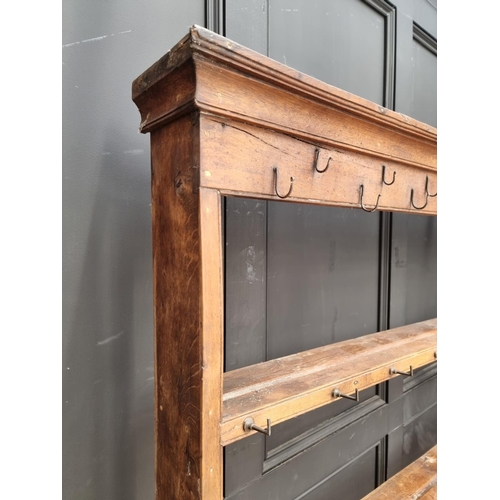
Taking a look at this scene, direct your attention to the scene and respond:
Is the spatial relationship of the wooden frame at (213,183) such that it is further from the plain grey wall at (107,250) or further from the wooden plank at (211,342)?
the plain grey wall at (107,250)

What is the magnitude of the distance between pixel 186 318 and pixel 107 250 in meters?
0.27

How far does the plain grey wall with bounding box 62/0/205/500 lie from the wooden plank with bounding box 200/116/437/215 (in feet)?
0.95

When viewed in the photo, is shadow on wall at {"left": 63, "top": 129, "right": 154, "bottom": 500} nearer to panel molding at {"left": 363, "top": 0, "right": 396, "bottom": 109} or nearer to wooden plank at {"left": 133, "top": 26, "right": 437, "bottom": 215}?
wooden plank at {"left": 133, "top": 26, "right": 437, "bottom": 215}

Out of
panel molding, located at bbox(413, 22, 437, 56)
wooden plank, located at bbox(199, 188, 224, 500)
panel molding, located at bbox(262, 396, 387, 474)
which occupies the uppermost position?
panel molding, located at bbox(413, 22, 437, 56)

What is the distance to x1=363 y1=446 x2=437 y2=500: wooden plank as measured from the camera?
95 cm

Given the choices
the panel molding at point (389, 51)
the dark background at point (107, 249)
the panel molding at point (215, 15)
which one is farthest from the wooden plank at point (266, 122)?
the panel molding at point (389, 51)

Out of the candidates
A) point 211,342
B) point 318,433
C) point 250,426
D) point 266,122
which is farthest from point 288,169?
point 318,433

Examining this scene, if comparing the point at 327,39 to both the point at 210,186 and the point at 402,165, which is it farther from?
the point at 210,186

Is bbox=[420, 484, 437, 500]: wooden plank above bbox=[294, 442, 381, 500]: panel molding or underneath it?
Answer: above

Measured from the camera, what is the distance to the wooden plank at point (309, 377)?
60 centimetres

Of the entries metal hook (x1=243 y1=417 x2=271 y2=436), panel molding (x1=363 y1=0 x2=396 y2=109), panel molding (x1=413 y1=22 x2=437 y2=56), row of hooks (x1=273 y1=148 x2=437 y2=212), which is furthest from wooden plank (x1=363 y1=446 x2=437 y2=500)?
panel molding (x1=413 y1=22 x2=437 y2=56)

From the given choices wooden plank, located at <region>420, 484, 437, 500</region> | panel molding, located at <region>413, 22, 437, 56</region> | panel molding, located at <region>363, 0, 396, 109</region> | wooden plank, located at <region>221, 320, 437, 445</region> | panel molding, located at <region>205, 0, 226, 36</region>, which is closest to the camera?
wooden plank, located at <region>221, 320, 437, 445</region>
